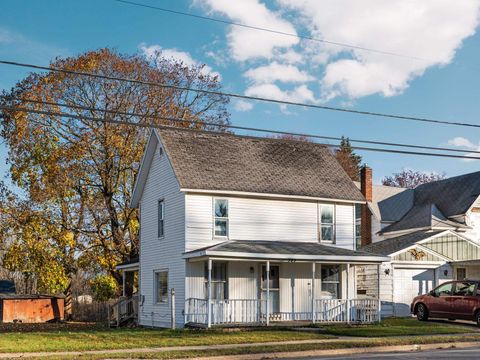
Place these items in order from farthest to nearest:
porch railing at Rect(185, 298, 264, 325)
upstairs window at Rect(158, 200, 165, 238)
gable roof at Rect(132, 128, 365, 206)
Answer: upstairs window at Rect(158, 200, 165, 238)
gable roof at Rect(132, 128, 365, 206)
porch railing at Rect(185, 298, 264, 325)

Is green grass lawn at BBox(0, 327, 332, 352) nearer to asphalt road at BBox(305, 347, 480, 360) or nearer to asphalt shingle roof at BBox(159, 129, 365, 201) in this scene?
asphalt road at BBox(305, 347, 480, 360)

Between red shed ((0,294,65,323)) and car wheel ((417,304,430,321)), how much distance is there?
22.0 meters

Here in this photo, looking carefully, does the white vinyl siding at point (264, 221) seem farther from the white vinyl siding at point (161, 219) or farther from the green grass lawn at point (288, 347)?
the green grass lawn at point (288, 347)

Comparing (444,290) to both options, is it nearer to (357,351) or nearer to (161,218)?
(357,351)

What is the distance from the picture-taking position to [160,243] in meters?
30.6

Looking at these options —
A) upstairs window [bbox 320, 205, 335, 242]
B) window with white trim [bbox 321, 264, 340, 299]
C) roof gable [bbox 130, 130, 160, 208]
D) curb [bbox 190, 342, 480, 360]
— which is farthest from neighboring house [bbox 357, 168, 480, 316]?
curb [bbox 190, 342, 480, 360]

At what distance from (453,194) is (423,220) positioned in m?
3.31

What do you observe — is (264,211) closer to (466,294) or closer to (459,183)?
(466,294)

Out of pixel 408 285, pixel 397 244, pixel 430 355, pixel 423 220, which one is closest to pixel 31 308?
pixel 397 244

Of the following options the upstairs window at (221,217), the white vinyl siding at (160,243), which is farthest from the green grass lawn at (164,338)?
the upstairs window at (221,217)

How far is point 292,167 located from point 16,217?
1600 centimetres

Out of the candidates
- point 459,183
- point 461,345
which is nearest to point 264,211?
point 461,345

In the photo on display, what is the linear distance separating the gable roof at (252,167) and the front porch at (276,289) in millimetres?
2492

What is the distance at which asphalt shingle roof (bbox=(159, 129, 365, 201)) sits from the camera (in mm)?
28812
